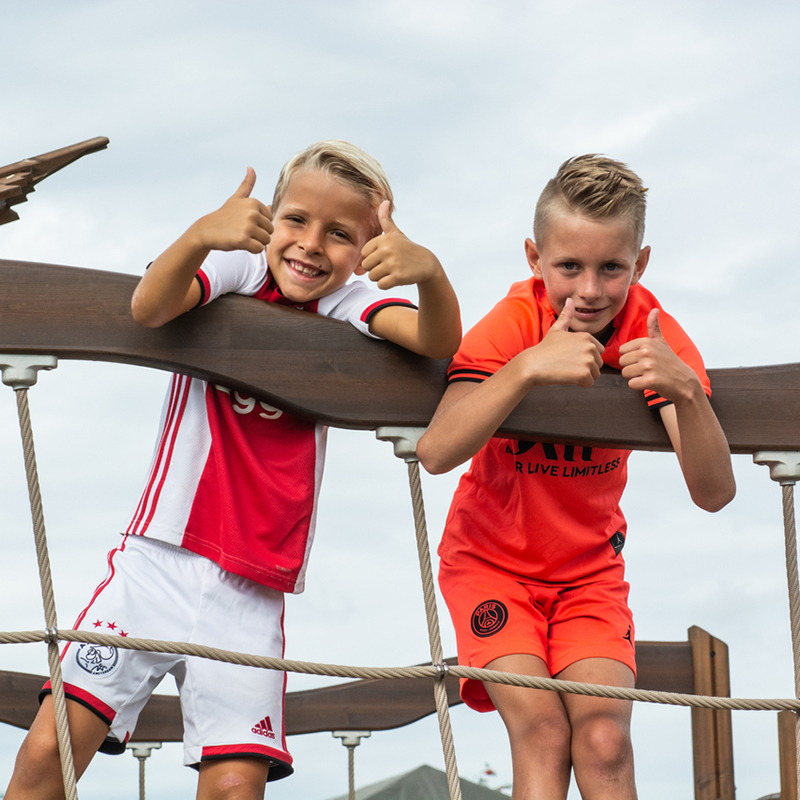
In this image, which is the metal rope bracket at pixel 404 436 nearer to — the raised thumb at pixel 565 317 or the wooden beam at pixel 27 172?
the raised thumb at pixel 565 317

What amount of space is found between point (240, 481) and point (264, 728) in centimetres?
32

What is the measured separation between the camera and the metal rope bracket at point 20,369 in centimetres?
125

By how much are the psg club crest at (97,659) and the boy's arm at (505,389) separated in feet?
1.55

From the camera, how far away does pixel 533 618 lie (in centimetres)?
150

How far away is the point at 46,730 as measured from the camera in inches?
51.2

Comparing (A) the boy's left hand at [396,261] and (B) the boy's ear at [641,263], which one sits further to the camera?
(B) the boy's ear at [641,263]

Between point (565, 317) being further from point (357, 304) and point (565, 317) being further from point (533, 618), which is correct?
point (533, 618)

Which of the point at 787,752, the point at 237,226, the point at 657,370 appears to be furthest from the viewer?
the point at 787,752

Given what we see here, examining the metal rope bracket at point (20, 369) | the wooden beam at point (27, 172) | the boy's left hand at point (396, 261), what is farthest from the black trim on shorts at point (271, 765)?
the wooden beam at point (27, 172)

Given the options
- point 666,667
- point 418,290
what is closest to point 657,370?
point 418,290

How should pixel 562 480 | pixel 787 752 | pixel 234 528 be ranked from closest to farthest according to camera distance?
pixel 234 528 < pixel 562 480 < pixel 787 752

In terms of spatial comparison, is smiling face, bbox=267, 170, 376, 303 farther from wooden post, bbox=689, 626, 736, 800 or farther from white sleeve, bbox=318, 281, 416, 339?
wooden post, bbox=689, 626, 736, 800

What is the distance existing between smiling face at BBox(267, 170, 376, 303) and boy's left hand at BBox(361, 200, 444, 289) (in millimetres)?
219

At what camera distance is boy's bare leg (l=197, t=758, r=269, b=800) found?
1362 millimetres
